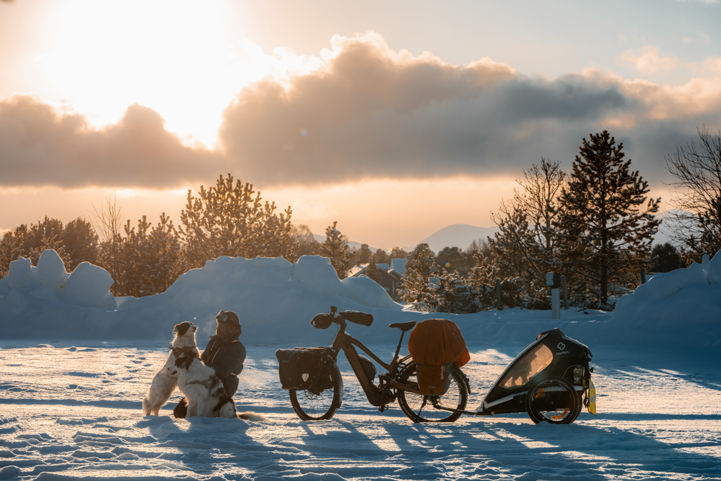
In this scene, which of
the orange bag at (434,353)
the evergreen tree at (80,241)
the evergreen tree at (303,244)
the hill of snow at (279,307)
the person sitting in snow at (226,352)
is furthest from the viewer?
the evergreen tree at (80,241)

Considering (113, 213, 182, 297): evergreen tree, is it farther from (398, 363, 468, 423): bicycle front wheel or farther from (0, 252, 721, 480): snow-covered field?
(398, 363, 468, 423): bicycle front wheel

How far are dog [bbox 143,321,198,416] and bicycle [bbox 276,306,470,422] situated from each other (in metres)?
1.02

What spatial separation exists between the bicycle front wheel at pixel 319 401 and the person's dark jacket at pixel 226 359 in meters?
0.68

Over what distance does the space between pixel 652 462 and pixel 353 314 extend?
3.19 metres

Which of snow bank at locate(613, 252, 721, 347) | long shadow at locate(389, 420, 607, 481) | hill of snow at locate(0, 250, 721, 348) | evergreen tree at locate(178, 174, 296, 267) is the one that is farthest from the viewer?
evergreen tree at locate(178, 174, 296, 267)

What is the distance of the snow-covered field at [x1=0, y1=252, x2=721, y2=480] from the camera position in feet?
16.4

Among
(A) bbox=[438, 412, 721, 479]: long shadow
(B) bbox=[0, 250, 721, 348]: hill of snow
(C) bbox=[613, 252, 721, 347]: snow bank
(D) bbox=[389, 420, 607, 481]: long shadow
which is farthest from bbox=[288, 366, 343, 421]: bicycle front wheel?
(C) bbox=[613, 252, 721, 347]: snow bank

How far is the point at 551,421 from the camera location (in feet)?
22.2

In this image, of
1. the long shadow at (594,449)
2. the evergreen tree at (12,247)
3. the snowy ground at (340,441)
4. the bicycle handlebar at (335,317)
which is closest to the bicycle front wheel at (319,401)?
the snowy ground at (340,441)

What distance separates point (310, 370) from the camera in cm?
699

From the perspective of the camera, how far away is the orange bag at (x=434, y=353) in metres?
6.47

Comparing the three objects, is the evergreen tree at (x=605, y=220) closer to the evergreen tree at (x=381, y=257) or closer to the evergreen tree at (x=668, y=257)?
the evergreen tree at (x=668, y=257)

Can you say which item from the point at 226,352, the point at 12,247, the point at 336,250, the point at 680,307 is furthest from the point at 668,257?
the point at 12,247

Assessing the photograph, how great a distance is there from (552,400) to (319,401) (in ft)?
8.52
